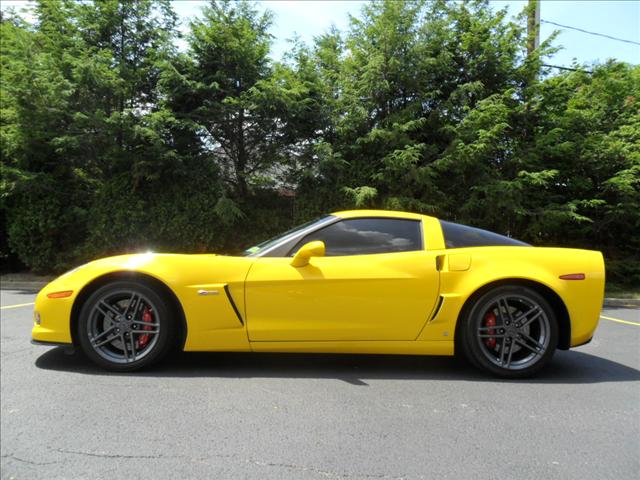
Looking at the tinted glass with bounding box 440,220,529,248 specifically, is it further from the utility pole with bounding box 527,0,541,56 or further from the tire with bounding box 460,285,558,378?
the utility pole with bounding box 527,0,541,56

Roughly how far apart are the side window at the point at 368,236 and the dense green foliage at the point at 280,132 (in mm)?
5204

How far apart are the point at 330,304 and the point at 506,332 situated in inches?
53.4

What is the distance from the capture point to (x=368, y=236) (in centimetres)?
348

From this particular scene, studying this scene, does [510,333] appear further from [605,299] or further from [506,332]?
[605,299]

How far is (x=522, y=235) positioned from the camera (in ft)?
32.2

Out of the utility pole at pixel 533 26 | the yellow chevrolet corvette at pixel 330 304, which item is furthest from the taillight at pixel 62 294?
the utility pole at pixel 533 26

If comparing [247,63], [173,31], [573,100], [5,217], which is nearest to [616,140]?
[573,100]

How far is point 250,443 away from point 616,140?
34.2 feet

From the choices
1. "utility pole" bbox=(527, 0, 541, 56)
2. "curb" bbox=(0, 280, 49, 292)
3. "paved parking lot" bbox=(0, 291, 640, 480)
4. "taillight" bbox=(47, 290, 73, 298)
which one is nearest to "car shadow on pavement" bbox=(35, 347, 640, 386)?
"paved parking lot" bbox=(0, 291, 640, 480)

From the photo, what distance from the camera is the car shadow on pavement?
332cm

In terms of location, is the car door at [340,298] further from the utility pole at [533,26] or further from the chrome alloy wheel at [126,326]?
the utility pole at [533,26]

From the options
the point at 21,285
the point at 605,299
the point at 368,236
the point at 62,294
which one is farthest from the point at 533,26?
the point at 21,285

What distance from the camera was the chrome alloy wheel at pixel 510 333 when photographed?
3324mm

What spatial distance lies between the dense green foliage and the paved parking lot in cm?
570
